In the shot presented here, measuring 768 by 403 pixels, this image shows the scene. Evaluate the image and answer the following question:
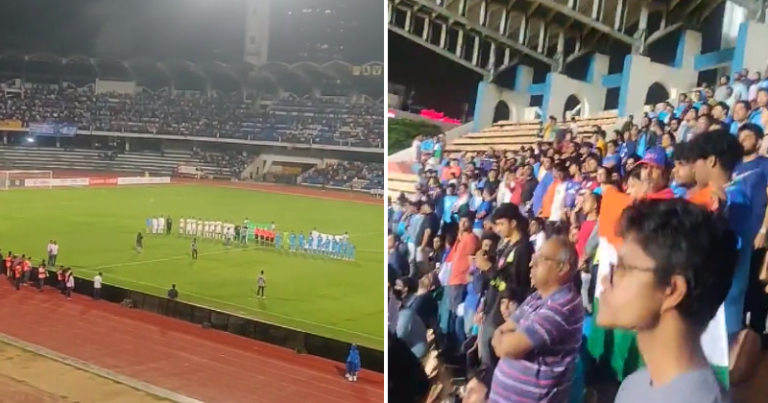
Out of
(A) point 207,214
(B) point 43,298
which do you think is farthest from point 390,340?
(B) point 43,298

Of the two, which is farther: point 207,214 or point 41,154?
point 41,154

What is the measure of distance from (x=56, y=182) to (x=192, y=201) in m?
0.77

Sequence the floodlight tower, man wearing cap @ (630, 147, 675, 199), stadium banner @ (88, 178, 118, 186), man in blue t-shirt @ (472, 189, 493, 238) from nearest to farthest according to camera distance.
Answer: man wearing cap @ (630, 147, 675, 199) < man in blue t-shirt @ (472, 189, 493, 238) < the floodlight tower < stadium banner @ (88, 178, 118, 186)

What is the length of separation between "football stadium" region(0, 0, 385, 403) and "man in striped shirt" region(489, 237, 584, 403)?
43cm

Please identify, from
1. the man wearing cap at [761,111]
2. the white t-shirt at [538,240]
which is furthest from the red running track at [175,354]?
the man wearing cap at [761,111]

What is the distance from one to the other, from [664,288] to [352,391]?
39.7 inches

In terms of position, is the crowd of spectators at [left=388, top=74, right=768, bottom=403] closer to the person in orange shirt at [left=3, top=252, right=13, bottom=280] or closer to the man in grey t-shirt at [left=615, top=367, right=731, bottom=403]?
the man in grey t-shirt at [left=615, top=367, right=731, bottom=403]

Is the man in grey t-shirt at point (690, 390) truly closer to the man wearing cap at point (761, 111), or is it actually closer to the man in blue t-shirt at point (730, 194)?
the man in blue t-shirt at point (730, 194)

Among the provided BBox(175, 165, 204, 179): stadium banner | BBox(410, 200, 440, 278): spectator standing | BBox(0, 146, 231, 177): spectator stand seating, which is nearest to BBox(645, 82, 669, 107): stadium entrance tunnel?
BBox(410, 200, 440, 278): spectator standing

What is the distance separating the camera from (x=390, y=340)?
2.25 meters

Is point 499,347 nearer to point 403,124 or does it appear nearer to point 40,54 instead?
point 403,124

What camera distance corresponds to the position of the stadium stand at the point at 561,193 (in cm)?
164

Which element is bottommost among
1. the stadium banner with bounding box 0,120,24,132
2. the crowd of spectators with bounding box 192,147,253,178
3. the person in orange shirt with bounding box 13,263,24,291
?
the person in orange shirt with bounding box 13,263,24,291

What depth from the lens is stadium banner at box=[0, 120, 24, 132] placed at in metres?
3.19
